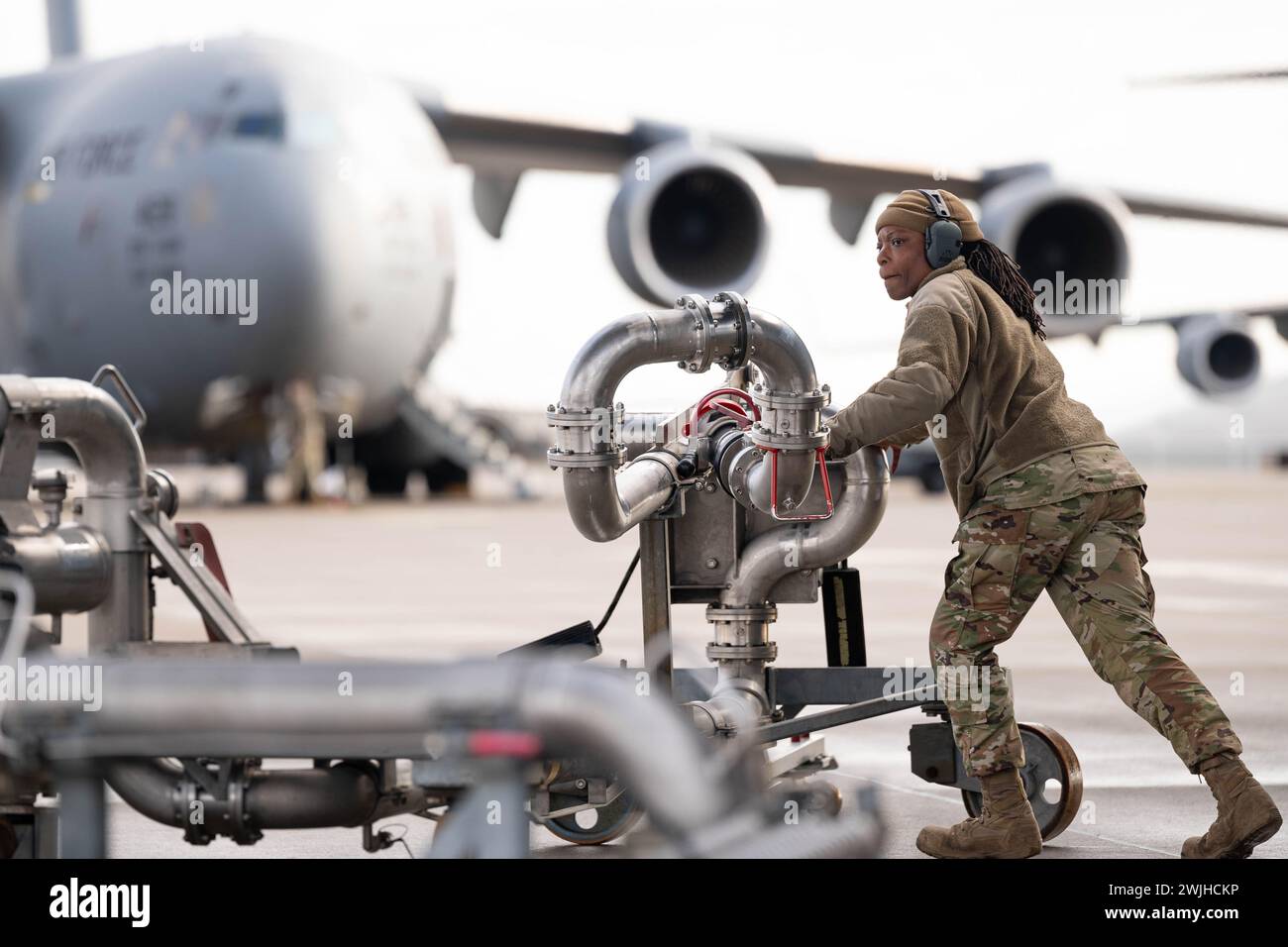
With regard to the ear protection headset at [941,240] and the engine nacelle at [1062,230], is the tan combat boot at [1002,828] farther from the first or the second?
the engine nacelle at [1062,230]

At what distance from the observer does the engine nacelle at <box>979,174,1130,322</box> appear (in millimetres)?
17812

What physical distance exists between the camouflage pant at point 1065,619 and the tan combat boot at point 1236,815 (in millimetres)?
56

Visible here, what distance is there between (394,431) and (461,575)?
13111mm

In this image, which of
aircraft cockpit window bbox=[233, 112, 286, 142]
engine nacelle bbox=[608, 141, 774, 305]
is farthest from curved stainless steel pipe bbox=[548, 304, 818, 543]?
aircraft cockpit window bbox=[233, 112, 286, 142]

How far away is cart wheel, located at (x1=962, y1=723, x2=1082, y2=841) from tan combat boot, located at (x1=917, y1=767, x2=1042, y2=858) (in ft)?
1.05

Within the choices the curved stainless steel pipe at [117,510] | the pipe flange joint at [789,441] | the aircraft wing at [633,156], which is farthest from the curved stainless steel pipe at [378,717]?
the aircraft wing at [633,156]

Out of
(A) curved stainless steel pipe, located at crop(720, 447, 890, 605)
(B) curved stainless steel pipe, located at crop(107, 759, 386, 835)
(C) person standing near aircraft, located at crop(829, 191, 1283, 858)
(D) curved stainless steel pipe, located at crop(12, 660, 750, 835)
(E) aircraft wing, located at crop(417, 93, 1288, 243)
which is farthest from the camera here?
(E) aircraft wing, located at crop(417, 93, 1288, 243)

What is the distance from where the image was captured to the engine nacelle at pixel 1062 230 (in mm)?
17812

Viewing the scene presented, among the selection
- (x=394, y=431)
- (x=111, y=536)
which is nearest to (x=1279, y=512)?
(x=394, y=431)

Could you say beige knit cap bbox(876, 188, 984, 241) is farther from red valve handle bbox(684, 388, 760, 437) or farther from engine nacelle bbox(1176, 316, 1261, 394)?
engine nacelle bbox(1176, 316, 1261, 394)

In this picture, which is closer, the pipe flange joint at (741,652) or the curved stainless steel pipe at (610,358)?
the curved stainless steel pipe at (610,358)

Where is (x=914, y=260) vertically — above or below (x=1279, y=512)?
below

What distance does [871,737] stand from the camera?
6.22m

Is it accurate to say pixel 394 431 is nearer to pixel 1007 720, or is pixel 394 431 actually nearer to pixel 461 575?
pixel 461 575
